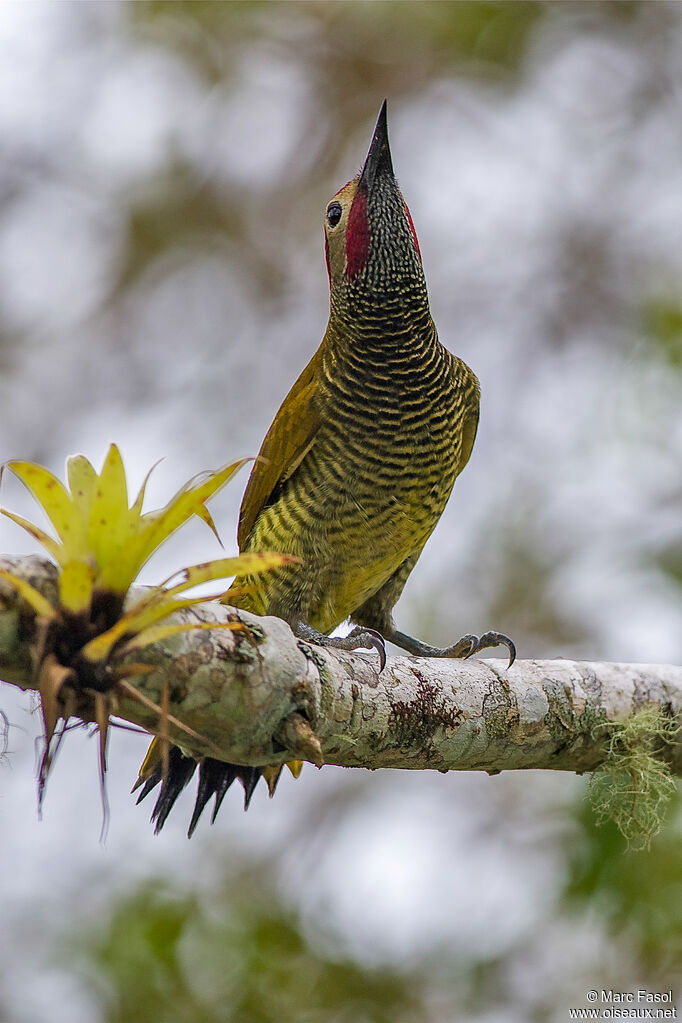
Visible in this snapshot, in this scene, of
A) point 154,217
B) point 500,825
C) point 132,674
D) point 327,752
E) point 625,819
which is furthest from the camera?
point 154,217

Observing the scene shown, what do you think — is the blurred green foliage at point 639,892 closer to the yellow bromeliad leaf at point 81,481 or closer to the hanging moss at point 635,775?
the hanging moss at point 635,775

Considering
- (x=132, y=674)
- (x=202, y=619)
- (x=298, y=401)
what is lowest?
(x=132, y=674)

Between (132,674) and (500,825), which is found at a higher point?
(500,825)

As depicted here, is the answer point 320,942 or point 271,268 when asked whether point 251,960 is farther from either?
point 271,268

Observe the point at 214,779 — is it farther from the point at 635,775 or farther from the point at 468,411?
the point at 468,411

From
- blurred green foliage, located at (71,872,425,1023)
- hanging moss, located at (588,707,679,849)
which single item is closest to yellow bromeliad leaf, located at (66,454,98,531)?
hanging moss, located at (588,707,679,849)

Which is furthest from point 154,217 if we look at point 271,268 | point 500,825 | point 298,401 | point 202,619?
point 202,619

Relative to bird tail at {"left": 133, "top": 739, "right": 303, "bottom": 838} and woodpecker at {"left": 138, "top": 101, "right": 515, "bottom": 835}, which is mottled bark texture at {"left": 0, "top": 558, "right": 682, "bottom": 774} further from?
woodpecker at {"left": 138, "top": 101, "right": 515, "bottom": 835}

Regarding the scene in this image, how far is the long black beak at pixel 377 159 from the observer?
127 inches

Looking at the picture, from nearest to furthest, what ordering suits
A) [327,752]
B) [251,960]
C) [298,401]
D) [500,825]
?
[327,752], [298,401], [251,960], [500,825]

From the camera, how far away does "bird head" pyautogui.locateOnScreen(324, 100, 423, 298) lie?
126 inches

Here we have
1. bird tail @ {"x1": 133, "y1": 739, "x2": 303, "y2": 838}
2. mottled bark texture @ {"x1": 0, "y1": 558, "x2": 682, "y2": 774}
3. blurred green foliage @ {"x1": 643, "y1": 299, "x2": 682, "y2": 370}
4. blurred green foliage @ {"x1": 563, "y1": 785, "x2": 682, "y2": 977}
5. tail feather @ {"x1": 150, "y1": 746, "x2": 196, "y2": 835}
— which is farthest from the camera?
blurred green foliage @ {"x1": 643, "y1": 299, "x2": 682, "y2": 370}

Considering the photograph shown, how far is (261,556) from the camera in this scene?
162 centimetres

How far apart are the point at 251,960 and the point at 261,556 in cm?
229
